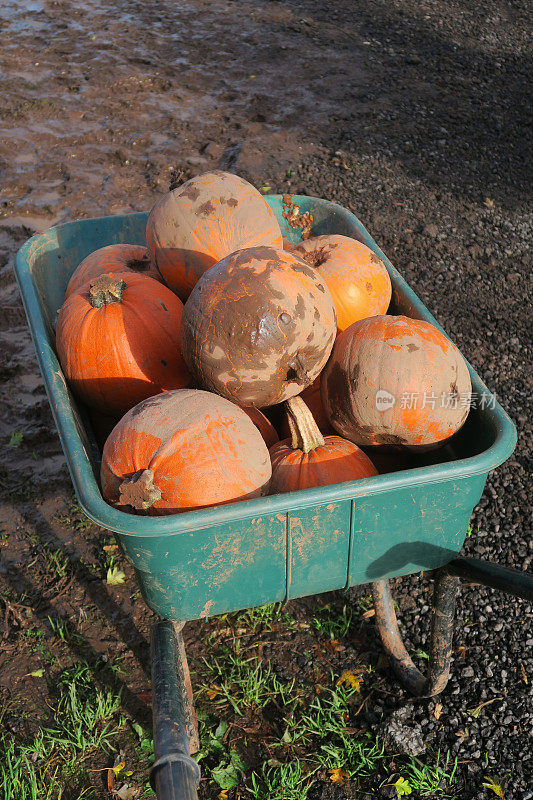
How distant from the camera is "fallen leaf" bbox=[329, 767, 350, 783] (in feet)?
7.54

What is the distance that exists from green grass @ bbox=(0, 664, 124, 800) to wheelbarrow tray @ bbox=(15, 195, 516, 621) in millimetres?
915

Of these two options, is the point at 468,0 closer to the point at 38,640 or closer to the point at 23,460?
the point at 23,460

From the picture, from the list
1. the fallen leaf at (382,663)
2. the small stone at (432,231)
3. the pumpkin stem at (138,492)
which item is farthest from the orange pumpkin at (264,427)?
the small stone at (432,231)

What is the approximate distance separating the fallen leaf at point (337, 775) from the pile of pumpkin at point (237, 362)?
1120mm

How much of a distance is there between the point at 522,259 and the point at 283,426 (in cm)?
333

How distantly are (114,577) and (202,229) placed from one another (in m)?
1.55

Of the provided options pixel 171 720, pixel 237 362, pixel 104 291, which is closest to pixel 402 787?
pixel 171 720

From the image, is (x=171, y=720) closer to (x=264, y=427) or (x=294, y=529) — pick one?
(x=294, y=529)

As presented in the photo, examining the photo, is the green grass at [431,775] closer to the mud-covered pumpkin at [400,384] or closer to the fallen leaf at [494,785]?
the fallen leaf at [494,785]

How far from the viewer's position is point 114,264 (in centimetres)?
235

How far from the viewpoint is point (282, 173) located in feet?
18.3

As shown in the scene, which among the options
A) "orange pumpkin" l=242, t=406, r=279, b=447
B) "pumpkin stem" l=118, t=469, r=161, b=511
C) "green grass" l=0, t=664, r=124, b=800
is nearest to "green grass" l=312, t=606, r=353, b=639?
"green grass" l=0, t=664, r=124, b=800

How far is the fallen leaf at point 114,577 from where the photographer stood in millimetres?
2922

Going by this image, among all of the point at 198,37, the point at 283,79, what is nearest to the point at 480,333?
the point at 283,79
